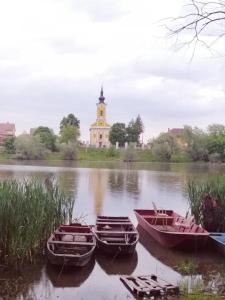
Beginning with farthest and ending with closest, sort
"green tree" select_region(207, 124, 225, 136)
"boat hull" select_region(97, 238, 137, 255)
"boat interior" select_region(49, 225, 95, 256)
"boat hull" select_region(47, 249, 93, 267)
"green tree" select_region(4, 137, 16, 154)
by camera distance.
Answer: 1. "green tree" select_region(207, 124, 225, 136)
2. "green tree" select_region(4, 137, 16, 154)
3. "boat hull" select_region(97, 238, 137, 255)
4. "boat interior" select_region(49, 225, 95, 256)
5. "boat hull" select_region(47, 249, 93, 267)

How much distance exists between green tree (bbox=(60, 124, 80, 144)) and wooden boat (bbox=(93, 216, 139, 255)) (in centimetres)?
9054

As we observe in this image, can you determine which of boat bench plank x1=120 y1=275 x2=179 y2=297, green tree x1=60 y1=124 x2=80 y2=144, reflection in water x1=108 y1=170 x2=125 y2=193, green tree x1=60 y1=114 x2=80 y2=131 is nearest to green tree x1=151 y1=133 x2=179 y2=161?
green tree x1=60 y1=124 x2=80 y2=144

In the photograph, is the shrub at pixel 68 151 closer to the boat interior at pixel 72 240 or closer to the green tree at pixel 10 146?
the green tree at pixel 10 146

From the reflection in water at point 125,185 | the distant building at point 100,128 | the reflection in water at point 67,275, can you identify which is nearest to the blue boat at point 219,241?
the reflection in water at point 67,275

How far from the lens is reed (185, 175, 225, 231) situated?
1296 cm

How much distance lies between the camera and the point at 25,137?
89.8 meters

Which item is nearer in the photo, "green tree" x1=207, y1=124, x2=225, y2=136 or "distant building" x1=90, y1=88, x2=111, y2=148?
"green tree" x1=207, y1=124, x2=225, y2=136

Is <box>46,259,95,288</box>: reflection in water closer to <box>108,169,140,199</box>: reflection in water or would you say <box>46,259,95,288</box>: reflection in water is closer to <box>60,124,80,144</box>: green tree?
<box>108,169,140,199</box>: reflection in water

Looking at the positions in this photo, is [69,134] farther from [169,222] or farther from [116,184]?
[169,222]

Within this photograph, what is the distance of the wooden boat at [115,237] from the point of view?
10609 millimetres

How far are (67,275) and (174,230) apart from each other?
4837mm

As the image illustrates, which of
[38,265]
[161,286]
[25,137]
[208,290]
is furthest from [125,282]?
[25,137]

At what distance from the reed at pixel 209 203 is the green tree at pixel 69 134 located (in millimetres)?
89140

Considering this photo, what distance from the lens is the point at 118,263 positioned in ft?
34.2
